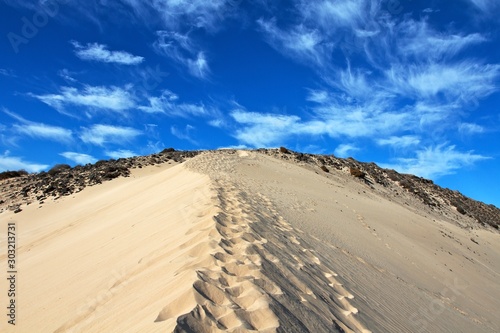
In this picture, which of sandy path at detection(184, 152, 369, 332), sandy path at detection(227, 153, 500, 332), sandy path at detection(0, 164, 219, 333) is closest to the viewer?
sandy path at detection(0, 164, 219, 333)

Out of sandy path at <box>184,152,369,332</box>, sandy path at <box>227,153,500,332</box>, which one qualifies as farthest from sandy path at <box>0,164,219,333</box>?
sandy path at <box>227,153,500,332</box>

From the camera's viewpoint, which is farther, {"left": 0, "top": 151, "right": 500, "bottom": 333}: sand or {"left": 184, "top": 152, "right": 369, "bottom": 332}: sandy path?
{"left": 184, "top": 152, "right": 369, "bottom": 332}: sandy path

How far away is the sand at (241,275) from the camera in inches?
154

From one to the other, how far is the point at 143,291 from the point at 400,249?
1007cm

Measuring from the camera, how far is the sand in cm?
390

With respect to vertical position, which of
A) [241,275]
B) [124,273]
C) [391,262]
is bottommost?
[124,273]

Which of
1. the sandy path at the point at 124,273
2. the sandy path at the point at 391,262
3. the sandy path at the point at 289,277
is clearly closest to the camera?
the sandy path at the point at 124,273

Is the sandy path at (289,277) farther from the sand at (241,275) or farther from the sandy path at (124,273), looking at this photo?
the sandy path at (124,273)

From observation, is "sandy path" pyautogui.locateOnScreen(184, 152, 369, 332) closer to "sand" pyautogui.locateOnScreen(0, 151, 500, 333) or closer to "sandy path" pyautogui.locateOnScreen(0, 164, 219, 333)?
"sand" pyautogui.locateOnScreen(0, 151, 500, 333)

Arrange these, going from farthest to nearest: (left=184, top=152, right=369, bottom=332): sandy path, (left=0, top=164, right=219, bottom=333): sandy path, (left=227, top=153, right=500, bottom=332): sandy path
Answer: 1. (left=227, top=153, right=500, bottom=332): sandy path
2. (left=184, top=152, right=369, bottom=332): sandy path
3. (left=0, top=164, right=219, bottom=333): sandy path

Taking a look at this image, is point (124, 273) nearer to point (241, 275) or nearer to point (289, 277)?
point (241, 275)

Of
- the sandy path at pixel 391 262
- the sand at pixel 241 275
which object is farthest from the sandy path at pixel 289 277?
the sandy path at pixel 391 262

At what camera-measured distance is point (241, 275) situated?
4664mm

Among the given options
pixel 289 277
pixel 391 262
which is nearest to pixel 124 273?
pixel 289 277
